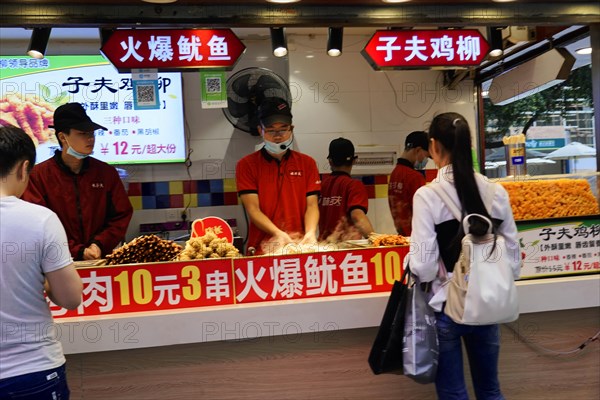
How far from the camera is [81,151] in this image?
2.79 m

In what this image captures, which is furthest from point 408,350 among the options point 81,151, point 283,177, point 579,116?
point 579,116

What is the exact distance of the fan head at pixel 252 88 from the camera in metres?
4.02

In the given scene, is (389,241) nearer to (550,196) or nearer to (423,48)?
(550,196)

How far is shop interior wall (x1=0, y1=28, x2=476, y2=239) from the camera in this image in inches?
174

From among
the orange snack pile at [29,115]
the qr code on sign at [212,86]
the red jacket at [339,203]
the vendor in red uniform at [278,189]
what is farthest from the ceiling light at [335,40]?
the orange snack pile at [29,115]

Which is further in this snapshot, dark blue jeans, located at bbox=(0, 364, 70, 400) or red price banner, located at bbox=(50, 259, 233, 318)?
red price banner, located at bbox=(50, 259, 233, 318)

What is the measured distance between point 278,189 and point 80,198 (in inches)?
45.1

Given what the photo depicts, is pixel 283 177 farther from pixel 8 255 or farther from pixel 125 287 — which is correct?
pixel 8 255

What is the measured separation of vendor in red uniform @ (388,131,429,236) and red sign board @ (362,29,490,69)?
2.84 feet

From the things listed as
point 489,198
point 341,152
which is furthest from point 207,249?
point 341,152

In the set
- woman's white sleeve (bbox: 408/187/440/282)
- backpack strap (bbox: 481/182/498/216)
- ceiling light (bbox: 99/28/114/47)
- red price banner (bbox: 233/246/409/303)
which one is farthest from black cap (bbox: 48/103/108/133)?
backpack strap (bbox: 481/182/498/216)

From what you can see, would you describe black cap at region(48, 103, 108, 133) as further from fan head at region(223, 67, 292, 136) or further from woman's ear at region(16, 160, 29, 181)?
fan head at region(223, 67, 292, 136)

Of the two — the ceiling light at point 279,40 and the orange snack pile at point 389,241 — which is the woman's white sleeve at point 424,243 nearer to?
the orange snack pile at point 389,241

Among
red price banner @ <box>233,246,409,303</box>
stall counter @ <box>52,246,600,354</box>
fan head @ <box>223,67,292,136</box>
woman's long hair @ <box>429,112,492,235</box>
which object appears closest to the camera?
woman's long hair @ <box>429,112,492,235</box>
